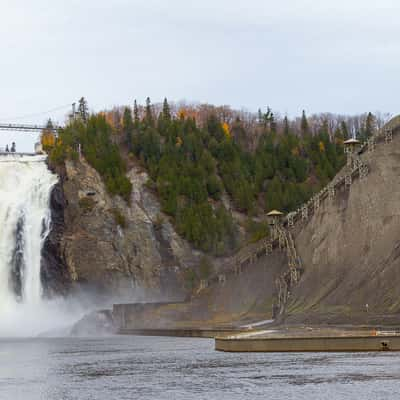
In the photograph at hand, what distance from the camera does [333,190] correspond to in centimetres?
9512

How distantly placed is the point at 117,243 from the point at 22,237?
39.8ft

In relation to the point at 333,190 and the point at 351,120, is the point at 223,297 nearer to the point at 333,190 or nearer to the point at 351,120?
the point at 333,190

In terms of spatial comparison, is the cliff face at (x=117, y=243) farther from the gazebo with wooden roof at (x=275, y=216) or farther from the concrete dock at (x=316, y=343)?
the concrete dock at (x=316, y=343)

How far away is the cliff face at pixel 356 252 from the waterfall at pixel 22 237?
33698mm

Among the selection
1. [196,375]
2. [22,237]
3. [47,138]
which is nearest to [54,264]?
[22,237]

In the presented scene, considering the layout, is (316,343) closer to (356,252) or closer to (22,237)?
(356,252)

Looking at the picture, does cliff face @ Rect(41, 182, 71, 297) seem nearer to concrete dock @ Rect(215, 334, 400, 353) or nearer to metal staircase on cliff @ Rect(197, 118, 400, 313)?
metal staircase on cliff @ Rect(197, 118, 400, 313)

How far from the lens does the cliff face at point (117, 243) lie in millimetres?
117562

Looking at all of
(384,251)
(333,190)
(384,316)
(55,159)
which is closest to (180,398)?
(384,316)

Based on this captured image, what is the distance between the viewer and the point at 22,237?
115 m

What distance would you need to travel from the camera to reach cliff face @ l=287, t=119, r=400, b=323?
77.2 metres

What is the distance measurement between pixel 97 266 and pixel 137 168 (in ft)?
63.1

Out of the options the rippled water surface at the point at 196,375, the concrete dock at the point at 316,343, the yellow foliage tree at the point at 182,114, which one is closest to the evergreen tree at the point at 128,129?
the yellow foliage tree at the point at 182,114

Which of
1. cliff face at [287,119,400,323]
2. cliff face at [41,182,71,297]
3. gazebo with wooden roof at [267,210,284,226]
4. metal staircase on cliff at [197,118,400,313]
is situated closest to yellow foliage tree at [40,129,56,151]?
cliff face at [41,182,71,297]
